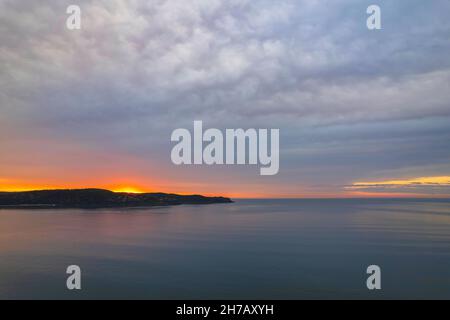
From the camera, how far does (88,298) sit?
28.6 meters

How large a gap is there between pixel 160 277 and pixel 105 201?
17716cm

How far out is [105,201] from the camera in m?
199

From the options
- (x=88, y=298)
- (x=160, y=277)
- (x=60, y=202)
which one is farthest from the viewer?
(x=60, y=202)
